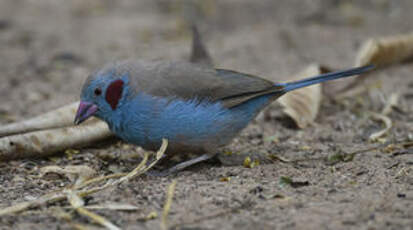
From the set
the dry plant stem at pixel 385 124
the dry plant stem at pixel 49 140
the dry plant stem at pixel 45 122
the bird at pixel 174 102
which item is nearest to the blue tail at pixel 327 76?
the bird at pixel 174 102

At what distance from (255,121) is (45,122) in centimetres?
175

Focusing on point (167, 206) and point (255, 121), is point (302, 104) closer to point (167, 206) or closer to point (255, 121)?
point (255, 121)

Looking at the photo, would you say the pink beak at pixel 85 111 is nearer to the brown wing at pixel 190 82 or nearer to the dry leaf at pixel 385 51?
the brown wing at pixel 190 82

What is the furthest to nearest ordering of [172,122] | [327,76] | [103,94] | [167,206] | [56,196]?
[327,76] < [103,94] < [172,122] < [56,196] < [167,206]

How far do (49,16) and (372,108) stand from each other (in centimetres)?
549

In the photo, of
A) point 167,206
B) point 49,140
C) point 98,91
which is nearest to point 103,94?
point 98,91

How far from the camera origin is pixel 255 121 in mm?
5062

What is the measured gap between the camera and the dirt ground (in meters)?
2.90

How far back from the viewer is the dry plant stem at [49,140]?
3955mm

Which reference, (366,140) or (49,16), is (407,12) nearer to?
(366,140)

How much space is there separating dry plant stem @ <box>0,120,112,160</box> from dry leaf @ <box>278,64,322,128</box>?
4.88ft

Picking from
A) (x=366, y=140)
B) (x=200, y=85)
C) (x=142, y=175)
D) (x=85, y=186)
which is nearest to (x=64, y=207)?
(x=85, y=186)

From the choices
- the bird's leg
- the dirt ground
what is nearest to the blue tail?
the dirt ground

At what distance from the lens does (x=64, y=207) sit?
3.02 m
